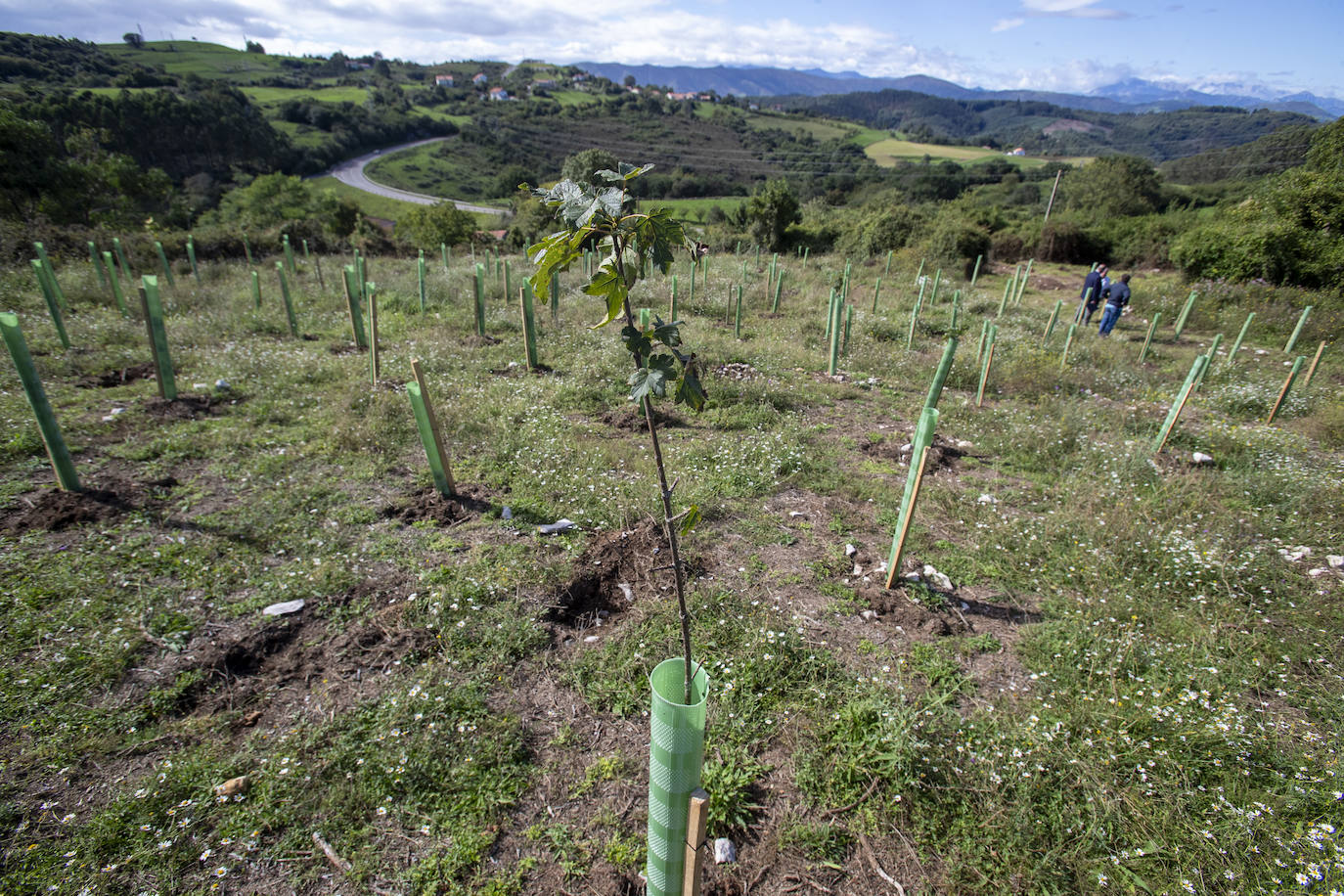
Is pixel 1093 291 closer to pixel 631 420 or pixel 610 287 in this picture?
pixel 631 420

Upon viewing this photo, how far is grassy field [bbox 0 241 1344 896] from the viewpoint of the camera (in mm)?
2506

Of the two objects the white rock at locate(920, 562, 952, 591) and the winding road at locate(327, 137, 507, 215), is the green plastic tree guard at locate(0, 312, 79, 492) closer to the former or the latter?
the white rock at locate(920, 562, 952, 591)

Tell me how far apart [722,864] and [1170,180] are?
58797 millimetres

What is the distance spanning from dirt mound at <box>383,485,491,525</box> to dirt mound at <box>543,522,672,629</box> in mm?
1223

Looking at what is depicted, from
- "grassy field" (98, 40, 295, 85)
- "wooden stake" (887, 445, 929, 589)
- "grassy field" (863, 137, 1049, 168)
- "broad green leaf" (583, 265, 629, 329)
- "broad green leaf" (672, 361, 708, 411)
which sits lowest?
"wooden stake" (887, 445, 929, 589)

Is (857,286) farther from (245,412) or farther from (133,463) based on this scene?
(133,463)

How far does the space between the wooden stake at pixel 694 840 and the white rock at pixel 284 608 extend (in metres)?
3.24

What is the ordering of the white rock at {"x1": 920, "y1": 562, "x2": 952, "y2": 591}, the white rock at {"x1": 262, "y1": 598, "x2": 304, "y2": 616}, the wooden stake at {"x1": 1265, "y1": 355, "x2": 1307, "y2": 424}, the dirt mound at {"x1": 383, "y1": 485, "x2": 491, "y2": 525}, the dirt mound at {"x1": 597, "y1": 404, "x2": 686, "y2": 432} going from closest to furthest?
1. the white rock at {"x1": 262, "y1": 598, "x2": 304, "y2": 616}
2. the white rock at {"x1": 920, "y1": 562, "x2": 952, "y2": 591}
3. the dirt mound at {"x1": 383, "y1": 485, "x2": 491, "y2": 525}
4. the dirt mound at {"x1": 597, "y1": 404, "x2": 686, "y2": 432}
5. the wooden stake at {"x1": 1265, "y1": 355, "x2": 1307, "y2": 424}

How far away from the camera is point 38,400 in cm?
440

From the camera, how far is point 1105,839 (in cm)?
256

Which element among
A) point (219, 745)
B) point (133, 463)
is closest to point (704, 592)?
point (219, 745)

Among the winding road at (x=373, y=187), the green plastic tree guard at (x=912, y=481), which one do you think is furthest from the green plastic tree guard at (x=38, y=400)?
the winding road at (x=373, y=187)

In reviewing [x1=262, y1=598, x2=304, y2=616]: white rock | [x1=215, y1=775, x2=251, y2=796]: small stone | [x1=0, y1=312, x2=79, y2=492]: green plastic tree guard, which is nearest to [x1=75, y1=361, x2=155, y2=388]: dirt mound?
[x1=0, y1=312, x2=79, y2=492]: green plastic tree guard

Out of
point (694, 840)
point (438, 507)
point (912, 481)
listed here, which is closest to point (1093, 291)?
point (912, 481)
